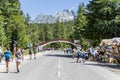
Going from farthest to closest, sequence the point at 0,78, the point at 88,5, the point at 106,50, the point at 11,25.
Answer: the point at 11,25, the point at 88,5, the point at 106,50, the point at 0,78

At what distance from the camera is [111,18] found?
2682 inches

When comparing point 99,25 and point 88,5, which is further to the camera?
point 88,5

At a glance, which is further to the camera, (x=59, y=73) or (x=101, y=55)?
(x=101, y=55)

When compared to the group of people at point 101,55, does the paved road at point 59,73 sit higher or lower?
lower

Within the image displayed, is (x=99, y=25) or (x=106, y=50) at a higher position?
(x=99, y=25)

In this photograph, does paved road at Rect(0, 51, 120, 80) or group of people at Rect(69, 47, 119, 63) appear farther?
group of people at Rect(69, 47, 119, 63)

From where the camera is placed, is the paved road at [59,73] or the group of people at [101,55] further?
the group of people at [101,55]

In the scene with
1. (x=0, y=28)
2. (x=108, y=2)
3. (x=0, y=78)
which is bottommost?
(x=0, y=78)

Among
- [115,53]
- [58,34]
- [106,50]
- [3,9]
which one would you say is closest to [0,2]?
[3,9]

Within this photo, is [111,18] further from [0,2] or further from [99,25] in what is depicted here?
[0,2]

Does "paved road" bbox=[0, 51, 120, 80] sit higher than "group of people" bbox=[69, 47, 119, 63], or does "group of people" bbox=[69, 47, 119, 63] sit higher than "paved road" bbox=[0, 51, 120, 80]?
"group of people" bbox=[69, 47, 119, 63]

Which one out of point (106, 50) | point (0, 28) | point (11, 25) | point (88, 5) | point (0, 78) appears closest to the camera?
point (0, 78)

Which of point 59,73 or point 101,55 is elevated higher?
point 101,55

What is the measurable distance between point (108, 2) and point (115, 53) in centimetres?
2450
